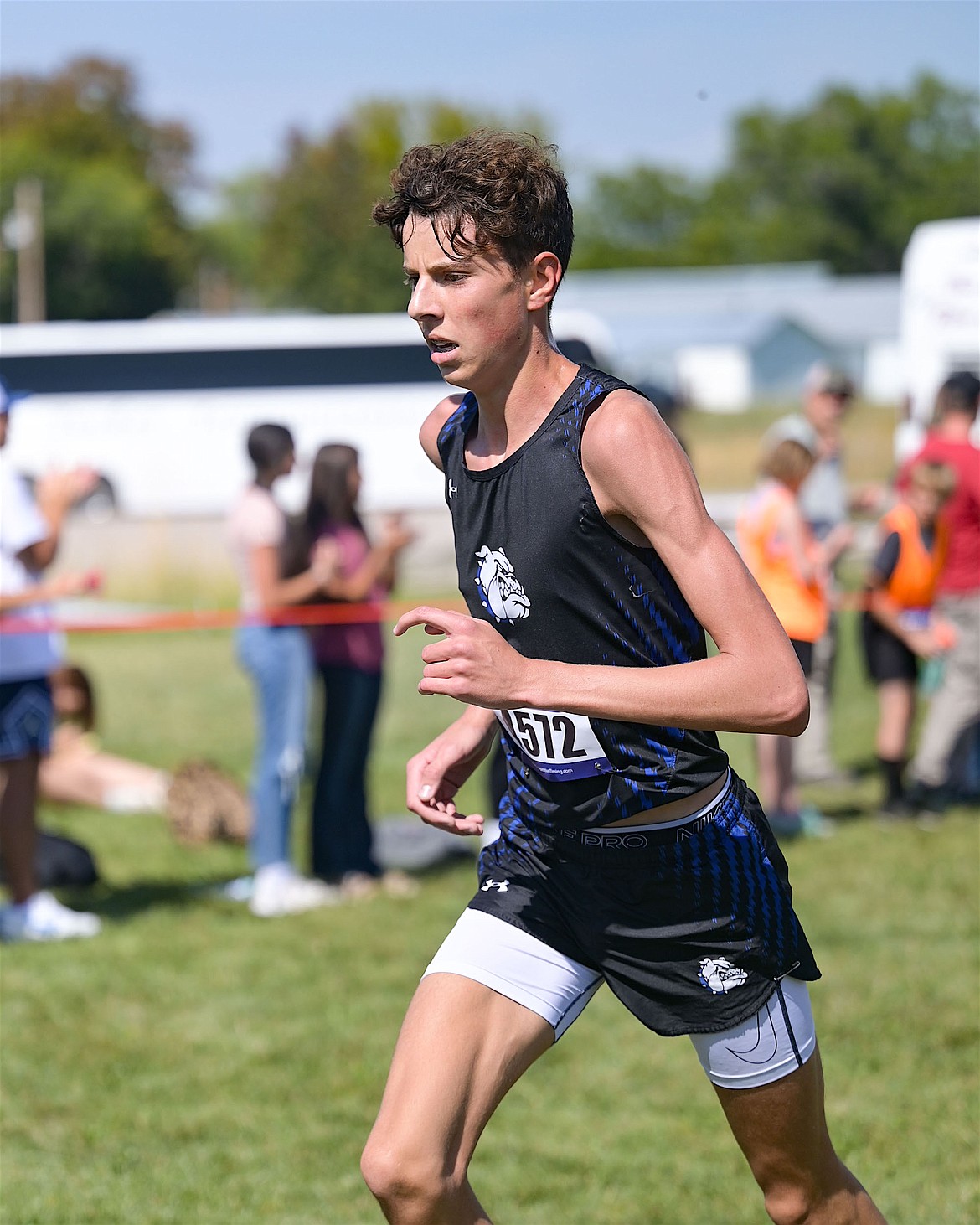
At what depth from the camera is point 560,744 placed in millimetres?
2744

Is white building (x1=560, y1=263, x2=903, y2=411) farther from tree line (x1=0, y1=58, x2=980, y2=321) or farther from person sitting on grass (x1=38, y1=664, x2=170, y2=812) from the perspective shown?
person sitting on grass (x1=38, y1=664, x2=170, y2=812)

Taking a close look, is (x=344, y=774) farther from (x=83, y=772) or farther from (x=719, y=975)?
(x=719, y=975)

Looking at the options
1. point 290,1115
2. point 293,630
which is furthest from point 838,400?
point 290,1115

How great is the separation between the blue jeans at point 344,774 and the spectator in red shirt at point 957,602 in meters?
3.14

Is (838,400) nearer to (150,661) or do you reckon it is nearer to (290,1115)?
(290,1115)

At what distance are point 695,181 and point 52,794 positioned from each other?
108 metres

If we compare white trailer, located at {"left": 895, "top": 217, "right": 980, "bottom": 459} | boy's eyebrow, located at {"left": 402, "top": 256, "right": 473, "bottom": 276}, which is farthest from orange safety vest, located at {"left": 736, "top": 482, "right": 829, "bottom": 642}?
white trailer, located at {"left": 895, "top": 217, "right": 980, "bottom": 459}

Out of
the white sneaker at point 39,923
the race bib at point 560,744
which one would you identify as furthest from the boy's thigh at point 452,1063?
the white sneaker at point 39,923

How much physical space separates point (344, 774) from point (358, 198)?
1977 inches

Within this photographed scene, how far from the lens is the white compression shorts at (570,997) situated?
276 centimetres

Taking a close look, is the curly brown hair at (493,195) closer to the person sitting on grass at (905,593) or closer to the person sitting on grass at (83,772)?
the person sitting on grass at (905,593)

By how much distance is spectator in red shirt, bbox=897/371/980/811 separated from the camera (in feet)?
26.7

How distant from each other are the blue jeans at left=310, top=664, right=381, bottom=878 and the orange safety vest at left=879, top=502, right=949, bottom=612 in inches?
118

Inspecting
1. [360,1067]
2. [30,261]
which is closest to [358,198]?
[30,261]
